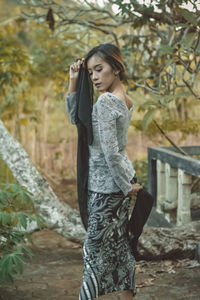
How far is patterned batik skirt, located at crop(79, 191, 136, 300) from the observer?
8.55 feet

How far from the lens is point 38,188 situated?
4371 millimetres

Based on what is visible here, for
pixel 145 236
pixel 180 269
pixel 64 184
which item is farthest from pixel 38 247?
pixel 64 184

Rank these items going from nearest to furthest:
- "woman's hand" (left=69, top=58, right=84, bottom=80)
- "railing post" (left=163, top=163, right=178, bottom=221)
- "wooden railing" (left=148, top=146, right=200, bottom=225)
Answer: "woman's hand" (left=69, top=58, right=84, bottom=80)
"wooden railing" (left=148, top=146, right=200, bottom=225)
"railing post" (left=163, top=163, right=178, bottom=221)

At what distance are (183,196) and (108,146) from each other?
236 cm

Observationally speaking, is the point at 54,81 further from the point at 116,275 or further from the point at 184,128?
the point at 116,275

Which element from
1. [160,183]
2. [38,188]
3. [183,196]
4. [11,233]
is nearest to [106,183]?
[11,233]

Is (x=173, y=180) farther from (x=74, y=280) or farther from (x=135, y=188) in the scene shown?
(x=135, y=188)

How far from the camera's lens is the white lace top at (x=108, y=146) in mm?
2475

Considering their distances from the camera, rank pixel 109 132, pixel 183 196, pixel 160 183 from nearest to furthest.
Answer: pixel 109 132 → pixel 183 196 → pixel 160 183

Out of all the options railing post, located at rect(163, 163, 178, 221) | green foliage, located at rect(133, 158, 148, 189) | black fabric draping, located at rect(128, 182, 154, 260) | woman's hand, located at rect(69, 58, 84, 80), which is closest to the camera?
woman's hand, located at rect(69, 58, 84, 80)

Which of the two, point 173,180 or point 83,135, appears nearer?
point 83,135

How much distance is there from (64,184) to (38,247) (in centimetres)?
390

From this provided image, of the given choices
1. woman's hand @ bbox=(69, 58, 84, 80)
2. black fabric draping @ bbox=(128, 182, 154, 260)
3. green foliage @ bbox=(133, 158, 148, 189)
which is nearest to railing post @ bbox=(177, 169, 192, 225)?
black fabric draping @ bbox=(128, 182, 154, 260)

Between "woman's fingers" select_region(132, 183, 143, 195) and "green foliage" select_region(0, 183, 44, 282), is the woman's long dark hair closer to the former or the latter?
"woman's fingers" select_region(132, 183, 143, 195)
